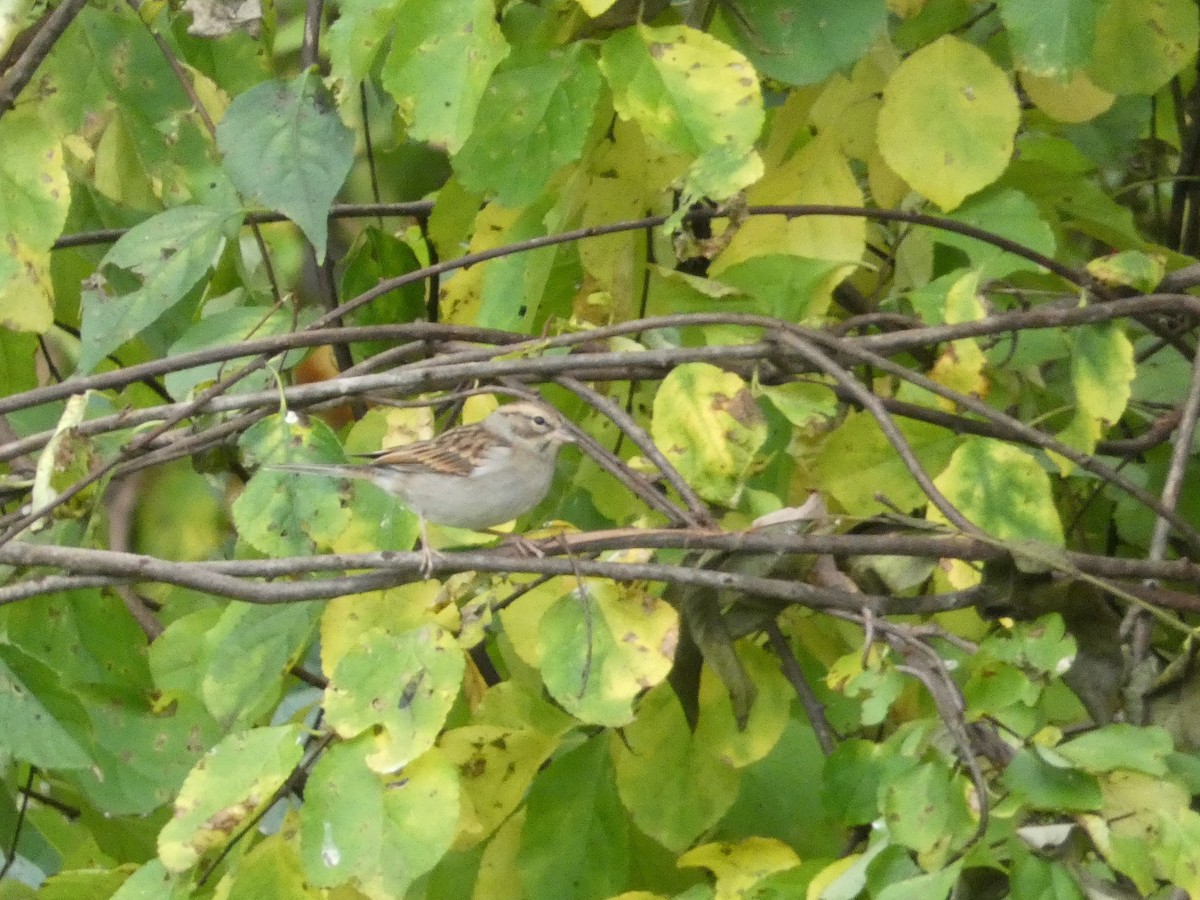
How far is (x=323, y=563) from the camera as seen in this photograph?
1.21 metres

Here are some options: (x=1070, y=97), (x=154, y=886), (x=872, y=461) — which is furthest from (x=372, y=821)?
(x=1070, y=97)

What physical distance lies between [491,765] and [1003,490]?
59 cm

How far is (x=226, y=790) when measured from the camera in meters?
1.28

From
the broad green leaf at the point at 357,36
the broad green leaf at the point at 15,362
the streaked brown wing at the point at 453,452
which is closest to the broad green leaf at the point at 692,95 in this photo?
the broad green leaf at the point at 357,36

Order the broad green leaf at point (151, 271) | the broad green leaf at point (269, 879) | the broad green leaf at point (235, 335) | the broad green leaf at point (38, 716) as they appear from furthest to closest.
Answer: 1. the broad green leaf at point (235, 335)
2. the broad green leaf at point (151, 271)
3. the broad green leaf at point (38, 716)
4. the broad green leaf at point (269, 879)

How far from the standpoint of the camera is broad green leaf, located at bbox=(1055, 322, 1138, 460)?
159 cm

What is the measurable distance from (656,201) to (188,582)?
35.7 inches

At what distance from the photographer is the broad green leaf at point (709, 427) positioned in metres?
1.52

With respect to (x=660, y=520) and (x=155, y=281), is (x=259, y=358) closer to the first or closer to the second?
(x=155, y=281)

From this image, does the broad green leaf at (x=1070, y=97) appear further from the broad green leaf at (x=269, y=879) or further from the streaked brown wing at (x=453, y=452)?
the broad green leaf at (x=269, y=879)

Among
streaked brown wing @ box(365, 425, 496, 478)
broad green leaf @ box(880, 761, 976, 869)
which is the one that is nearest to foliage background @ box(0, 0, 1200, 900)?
broad green leaf @ box(880, 761, 976, 869)

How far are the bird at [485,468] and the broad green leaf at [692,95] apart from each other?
552mm

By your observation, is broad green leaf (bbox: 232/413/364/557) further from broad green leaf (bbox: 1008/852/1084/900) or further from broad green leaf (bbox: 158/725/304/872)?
broad green leaf (bbox: 1008/852/1084/900)

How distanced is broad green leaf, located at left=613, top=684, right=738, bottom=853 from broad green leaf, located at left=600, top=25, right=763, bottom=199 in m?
0.57
